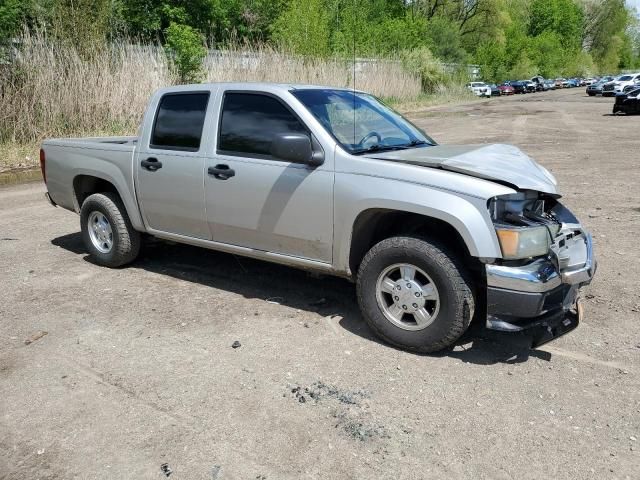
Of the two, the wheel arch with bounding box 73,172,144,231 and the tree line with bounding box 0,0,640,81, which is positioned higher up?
the tree line with bounding box 0,0,640,81

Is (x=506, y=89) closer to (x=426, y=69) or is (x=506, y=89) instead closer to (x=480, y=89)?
(x=480, y=89)

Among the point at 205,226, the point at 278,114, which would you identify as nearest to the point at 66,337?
the point at 205,226

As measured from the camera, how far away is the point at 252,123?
4.79 metres

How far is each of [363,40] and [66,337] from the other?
3860cm

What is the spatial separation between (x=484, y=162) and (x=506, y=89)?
6470 centimetres

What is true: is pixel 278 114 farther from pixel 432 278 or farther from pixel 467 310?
pixel 467 310

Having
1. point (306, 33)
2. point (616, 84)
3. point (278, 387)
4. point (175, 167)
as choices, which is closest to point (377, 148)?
point (175, 167)

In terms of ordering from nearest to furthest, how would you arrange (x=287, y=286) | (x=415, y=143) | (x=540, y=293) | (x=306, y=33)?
1. (x=540, y=293)
2. (x=415, y=143)
3. (x=287, y=286)
4. (x=306, y=33)

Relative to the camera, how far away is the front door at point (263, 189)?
4380mm

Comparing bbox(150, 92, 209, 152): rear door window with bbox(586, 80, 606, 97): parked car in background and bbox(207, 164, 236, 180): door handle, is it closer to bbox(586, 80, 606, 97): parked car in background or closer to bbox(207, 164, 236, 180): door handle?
bbox(207, 164, 236, 180): door handle

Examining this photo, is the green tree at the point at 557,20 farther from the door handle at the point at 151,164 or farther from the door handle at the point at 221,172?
the door handle at the point at 221,172

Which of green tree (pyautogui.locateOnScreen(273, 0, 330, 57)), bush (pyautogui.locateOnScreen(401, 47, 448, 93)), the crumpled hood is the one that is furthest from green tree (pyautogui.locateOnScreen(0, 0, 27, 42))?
bush (pyautogui.locateOnScreen(401, 47, 448, 93))

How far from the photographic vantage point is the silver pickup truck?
3.74 m

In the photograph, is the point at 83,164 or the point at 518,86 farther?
the point at 518,86
